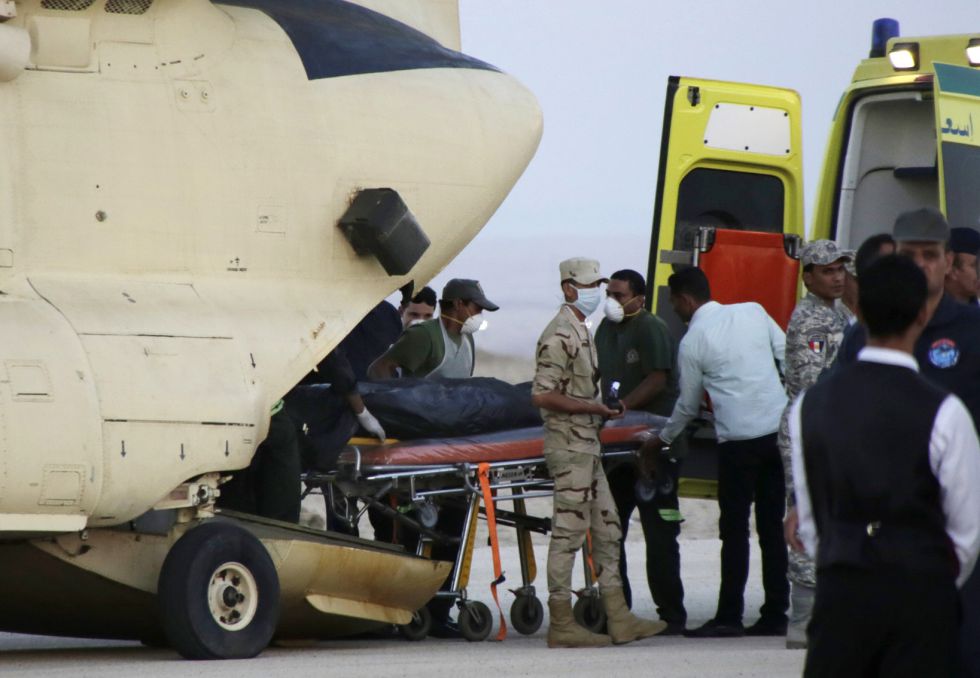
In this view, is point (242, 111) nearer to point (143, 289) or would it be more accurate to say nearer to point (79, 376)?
point (143, 289)

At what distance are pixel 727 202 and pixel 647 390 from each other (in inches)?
63.4

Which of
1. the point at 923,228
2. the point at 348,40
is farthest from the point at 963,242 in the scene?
the point at 348,40

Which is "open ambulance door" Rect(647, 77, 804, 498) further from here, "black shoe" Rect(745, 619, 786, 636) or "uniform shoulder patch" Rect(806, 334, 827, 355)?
"uniform shoulder patch" Rect(806, 334, 827, 355)

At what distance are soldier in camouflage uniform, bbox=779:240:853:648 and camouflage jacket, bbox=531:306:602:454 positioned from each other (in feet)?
3.24

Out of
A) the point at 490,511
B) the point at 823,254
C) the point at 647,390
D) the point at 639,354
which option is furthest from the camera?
the point at 639,354

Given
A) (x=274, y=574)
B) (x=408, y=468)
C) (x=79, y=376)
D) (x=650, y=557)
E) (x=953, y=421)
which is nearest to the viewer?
(x=953, y=421)

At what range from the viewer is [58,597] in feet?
24.4

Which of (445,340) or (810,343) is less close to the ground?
(810,343)

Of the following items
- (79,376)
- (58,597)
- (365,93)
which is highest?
(365,93)

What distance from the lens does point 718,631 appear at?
889 cm

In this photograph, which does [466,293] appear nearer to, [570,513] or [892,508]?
[570,513]

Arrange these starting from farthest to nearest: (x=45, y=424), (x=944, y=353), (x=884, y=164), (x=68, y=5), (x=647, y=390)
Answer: (x=884, y=164) → (x=647, y=390) → (x=68, y=5) → (x=45, y=424) → (x=944, y=353)

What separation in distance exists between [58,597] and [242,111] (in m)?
2.48

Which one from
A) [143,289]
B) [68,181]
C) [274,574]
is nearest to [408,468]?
[274,574]
